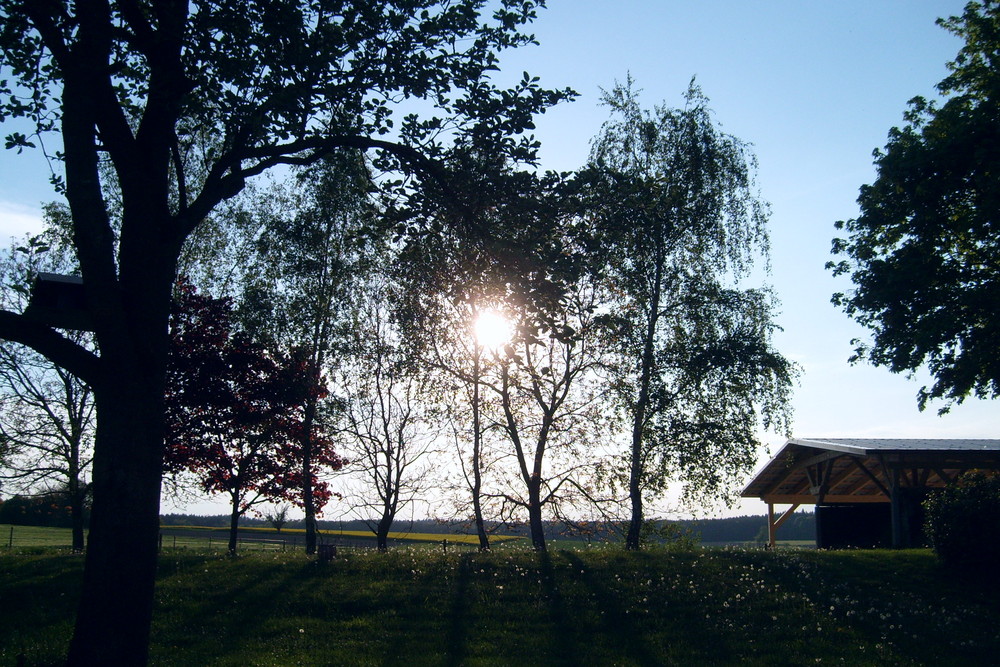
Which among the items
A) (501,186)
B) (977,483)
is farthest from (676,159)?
(501,186)

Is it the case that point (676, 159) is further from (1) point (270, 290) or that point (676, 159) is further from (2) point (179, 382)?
(2) point (179, 382)

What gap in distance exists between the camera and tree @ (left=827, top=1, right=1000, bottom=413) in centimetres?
2123

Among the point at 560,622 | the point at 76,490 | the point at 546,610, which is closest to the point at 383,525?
the point at 76,490

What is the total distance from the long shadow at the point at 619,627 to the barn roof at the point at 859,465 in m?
11.2

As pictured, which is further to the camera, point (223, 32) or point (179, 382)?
point (179, 382)

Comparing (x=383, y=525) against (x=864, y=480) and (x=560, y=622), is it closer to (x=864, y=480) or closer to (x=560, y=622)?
(x=560, y=622)

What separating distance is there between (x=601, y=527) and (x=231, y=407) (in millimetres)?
12586

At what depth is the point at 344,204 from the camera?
87.2 feet

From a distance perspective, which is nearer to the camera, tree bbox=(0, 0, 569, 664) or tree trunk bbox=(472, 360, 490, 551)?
tree bbox=(0, 0, 569, 664)

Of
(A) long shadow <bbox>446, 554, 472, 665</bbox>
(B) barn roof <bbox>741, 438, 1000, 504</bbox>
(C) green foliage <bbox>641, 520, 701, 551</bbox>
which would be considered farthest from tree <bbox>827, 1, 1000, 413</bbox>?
(A) long shadow <bbox>446, 554, 472, 665</bbox>

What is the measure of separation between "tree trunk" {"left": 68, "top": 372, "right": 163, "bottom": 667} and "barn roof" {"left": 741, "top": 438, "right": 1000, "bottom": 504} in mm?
21660

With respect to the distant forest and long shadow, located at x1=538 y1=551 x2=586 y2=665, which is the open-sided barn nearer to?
the distant forest

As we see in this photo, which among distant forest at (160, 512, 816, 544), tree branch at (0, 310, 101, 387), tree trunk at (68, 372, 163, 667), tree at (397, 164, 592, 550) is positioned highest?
tree at (397, 164, 592, 550)

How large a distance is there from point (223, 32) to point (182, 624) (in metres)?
10.8
